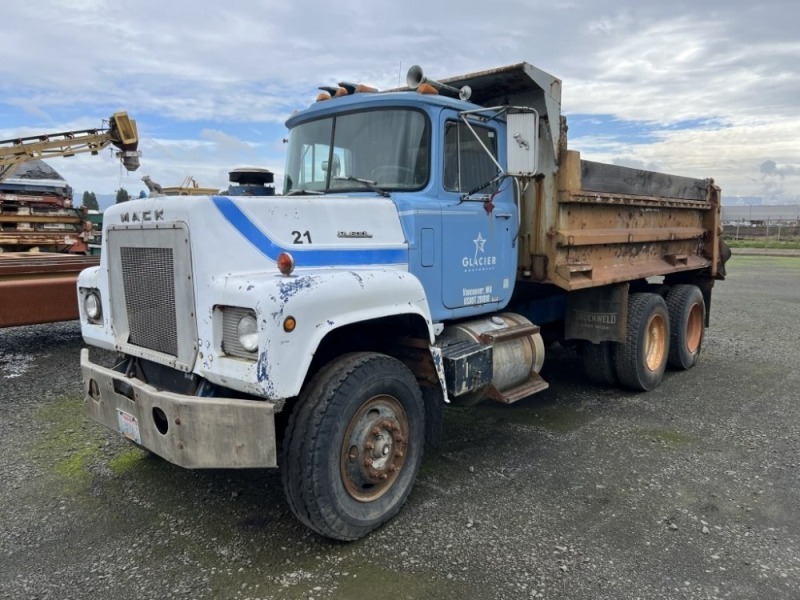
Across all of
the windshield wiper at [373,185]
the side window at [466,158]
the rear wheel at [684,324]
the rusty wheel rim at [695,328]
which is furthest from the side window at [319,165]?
the rusty wheel rim at [695,328]

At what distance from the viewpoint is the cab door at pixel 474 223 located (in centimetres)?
445

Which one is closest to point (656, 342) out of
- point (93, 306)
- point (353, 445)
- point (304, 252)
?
point (353, 445)

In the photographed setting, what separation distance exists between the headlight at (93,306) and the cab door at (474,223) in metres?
2.47

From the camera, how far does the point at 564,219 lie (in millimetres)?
5496

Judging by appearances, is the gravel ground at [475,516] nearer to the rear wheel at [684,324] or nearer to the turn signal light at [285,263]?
the rear wheel at [684,324]

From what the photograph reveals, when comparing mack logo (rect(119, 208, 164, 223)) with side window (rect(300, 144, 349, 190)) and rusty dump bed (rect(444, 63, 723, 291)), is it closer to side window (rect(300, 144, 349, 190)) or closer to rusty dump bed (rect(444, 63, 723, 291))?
side window (rect(300, 144, 349, 190))

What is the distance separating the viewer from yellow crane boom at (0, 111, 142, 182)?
13.4 meters

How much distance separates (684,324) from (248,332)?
6385 mm

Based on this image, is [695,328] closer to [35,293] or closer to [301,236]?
[301,236]

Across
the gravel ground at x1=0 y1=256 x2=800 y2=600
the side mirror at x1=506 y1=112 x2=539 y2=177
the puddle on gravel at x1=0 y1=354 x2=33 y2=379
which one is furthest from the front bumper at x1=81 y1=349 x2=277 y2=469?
the puddle on gravel at x1=0 y1=354 x2=33 y2=379

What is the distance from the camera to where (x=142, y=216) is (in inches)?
142

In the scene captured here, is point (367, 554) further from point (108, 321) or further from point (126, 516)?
point (108, 321)

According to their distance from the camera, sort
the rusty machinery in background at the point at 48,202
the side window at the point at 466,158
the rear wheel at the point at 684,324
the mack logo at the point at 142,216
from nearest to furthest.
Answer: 1. the mack logo at the point at 142,216
2. the side window at the point at 466,158
3. the rear wheel at the point at 684,324
4. the rusty machinery in background at the point at 48,202

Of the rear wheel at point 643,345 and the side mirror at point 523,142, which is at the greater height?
the side mirror at point 523,142
